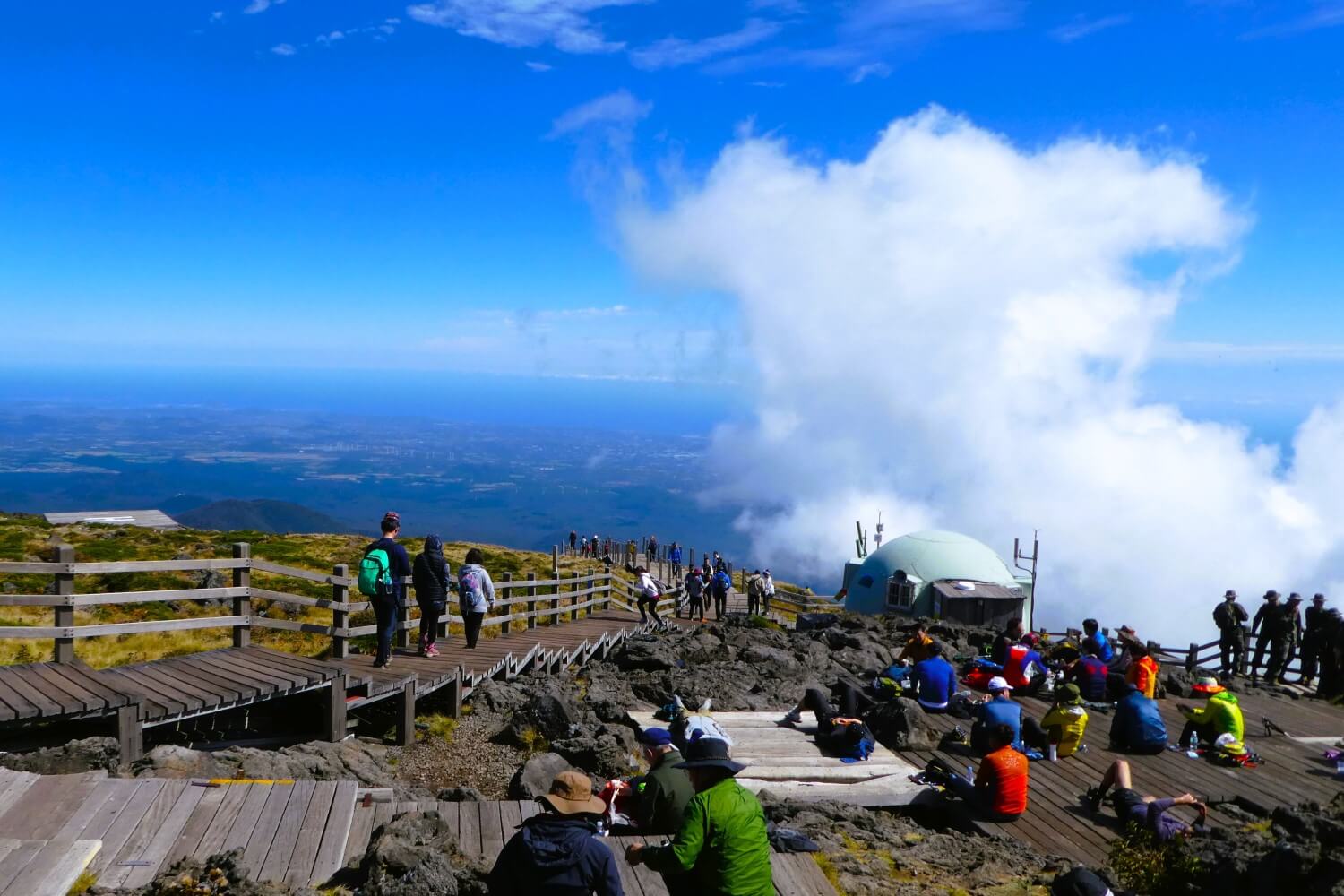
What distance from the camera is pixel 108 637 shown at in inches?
588

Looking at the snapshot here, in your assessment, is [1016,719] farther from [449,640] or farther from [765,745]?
[449,640]

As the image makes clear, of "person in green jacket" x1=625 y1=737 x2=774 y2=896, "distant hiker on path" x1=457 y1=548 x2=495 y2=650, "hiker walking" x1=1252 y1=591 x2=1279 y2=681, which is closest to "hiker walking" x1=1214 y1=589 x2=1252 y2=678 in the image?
"hiker walking" x1=1252 y1=591 x2=1279 y2=681

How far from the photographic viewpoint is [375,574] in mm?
11930

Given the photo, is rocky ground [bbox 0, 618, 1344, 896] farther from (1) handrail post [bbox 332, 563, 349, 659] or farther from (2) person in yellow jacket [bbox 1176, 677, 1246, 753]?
(2) person in yellow jacket [bbox 1176, 677, 1246, 753]

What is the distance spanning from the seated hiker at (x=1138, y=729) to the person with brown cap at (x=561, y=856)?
411 inches

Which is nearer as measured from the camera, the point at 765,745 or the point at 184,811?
the point at 184,811

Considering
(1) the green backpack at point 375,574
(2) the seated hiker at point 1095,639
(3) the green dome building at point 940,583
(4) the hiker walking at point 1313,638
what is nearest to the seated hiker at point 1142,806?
(2) the seated hiker at point 1095,639

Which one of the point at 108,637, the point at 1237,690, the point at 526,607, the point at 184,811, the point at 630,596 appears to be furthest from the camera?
the point at 630,596

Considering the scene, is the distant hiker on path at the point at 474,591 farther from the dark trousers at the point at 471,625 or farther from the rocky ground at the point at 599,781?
the rocky ground at the point at 599,781

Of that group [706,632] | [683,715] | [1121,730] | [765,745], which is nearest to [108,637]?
[683,715]

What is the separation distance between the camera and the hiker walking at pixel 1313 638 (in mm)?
21016

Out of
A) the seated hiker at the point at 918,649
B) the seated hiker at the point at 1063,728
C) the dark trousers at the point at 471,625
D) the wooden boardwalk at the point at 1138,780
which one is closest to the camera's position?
the wooden boardwalk at the point at 1138,780

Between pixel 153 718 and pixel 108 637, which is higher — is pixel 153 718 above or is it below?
above

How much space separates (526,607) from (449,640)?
6204 mm
